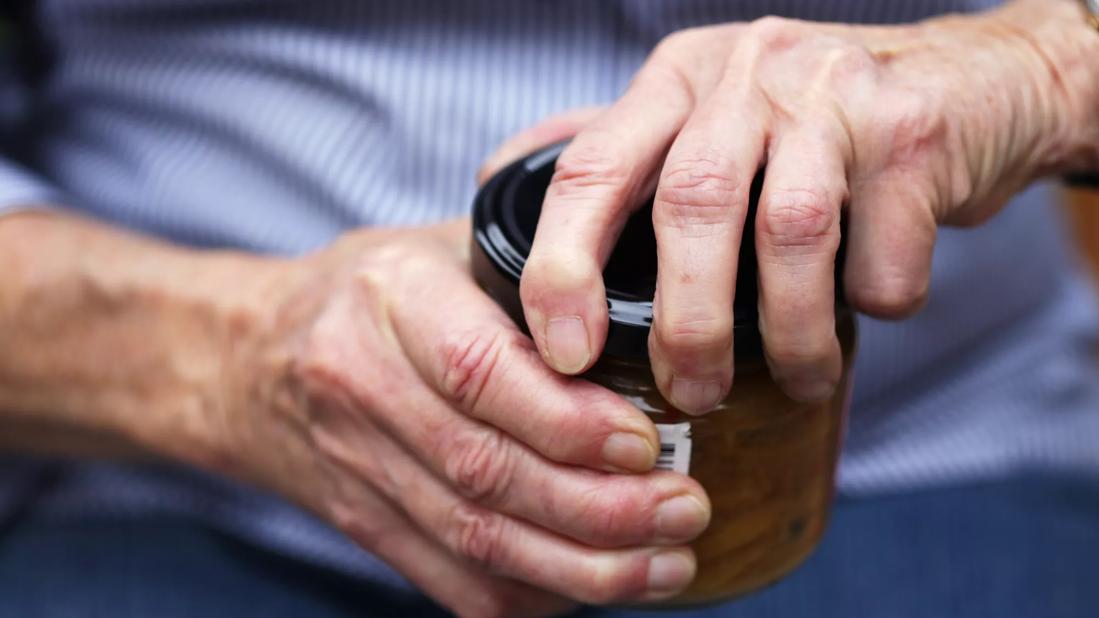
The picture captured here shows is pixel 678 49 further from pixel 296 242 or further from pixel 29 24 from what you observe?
pixel 29 24

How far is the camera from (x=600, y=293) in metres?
0.50

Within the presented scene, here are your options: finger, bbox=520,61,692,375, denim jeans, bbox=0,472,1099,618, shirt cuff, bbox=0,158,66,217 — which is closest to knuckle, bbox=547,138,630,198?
finger, bbox=520,61,692,375

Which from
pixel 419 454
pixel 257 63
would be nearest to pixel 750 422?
pixel 419 454

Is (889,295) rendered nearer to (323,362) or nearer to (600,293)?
(600,293)

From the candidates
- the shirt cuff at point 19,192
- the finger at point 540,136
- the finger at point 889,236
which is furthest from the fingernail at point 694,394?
the shirt cuff at point 19,192

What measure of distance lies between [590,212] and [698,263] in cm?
6

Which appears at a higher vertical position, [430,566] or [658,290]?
[658,290]

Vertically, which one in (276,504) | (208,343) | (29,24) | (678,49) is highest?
(678,49)

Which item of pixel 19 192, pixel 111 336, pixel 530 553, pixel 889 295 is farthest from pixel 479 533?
pixel 19 192

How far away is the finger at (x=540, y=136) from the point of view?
0.66 meters

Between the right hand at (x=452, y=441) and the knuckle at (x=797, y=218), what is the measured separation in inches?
4.0

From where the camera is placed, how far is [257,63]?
0.83 metres

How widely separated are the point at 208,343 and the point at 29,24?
1.27 feet

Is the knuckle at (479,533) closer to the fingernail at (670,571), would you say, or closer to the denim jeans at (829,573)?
the fingernail at (670,571)
